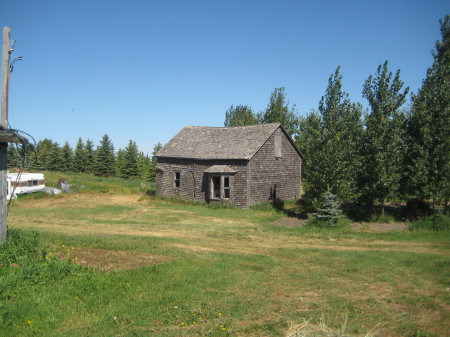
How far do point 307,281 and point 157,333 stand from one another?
4468 mm

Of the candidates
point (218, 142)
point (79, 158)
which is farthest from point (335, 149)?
point (79, 158)

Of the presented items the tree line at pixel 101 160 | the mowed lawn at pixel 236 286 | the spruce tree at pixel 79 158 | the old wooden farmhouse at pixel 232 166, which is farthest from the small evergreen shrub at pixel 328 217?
the spruce tree at pixel 79 158

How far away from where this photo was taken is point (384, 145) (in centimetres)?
1981

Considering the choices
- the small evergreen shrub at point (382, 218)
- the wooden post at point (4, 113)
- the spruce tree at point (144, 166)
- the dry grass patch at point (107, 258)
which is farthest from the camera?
the spruce tree at point (144, 166)

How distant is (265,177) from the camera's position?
27.2 metres

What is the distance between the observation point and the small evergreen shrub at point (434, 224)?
16.7 meters

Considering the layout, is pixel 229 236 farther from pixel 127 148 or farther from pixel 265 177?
pixel 127 148

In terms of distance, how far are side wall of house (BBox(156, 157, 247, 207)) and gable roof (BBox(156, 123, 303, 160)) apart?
20.4 inches

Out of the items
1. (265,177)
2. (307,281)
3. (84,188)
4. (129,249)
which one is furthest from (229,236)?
(84,188)

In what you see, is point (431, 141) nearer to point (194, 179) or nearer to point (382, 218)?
point (382, 218)

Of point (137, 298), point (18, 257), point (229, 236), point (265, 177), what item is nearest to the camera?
point (137, 298)

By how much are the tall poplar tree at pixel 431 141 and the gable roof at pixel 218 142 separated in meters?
10.2

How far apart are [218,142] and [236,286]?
2122 cm

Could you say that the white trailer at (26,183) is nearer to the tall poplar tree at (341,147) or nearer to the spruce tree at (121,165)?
the tall poplar tree at (341,147)
